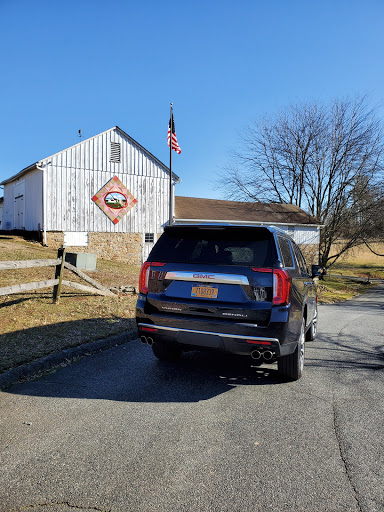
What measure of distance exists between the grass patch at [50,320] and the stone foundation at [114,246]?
45.0ft

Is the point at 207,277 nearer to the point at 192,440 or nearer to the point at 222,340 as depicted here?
the point at 222,340

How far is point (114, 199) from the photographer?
1012 inches

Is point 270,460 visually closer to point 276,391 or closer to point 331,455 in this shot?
point 331,455

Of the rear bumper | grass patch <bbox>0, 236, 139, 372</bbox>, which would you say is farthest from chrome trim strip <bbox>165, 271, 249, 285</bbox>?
grass patch <bbox>0, 236, 139, 372</bbox>

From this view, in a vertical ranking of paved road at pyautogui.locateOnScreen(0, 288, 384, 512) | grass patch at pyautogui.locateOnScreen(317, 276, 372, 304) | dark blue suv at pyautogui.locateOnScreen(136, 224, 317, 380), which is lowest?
grass patch at pyautogui.locateOnScreen(317, 276, 372, 304)

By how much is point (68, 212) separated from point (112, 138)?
5.83 metres

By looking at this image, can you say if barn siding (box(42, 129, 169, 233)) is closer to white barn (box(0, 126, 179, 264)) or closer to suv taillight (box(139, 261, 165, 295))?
white barn (box(0, 126, 179, 264))

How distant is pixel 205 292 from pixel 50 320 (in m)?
4.44

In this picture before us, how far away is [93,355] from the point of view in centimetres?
610

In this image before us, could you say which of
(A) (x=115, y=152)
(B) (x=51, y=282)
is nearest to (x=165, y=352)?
(B) (x=51, y=282)

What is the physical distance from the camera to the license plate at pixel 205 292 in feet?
14.3

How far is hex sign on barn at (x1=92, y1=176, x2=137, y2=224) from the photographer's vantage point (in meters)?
25.3

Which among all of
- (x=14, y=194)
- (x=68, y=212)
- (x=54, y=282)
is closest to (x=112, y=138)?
(x=68, y=212)

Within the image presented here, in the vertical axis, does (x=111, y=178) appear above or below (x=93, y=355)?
above
